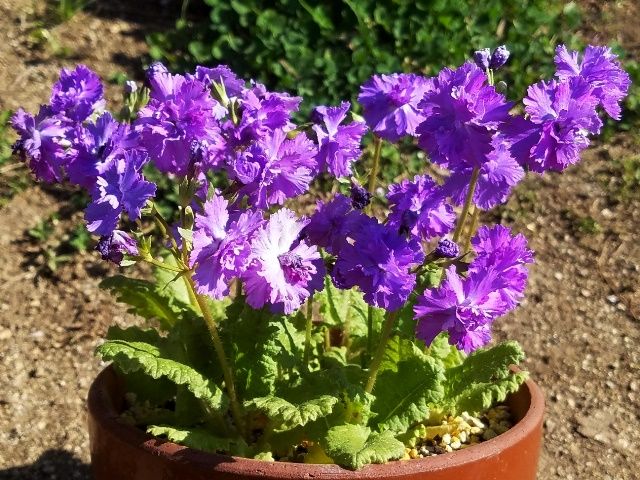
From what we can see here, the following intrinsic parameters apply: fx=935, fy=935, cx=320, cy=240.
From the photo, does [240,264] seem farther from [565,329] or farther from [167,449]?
[565,329]

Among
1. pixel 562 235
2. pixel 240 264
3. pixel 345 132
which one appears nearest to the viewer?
pixel 240 264

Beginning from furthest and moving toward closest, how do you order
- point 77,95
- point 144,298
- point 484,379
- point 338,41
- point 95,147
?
point 338,41, point 144,298, point 484,379, point 77,95, point 95,147

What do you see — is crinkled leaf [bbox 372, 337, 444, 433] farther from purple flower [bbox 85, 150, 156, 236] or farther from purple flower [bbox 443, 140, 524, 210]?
purple flower [bbox 85, 150, 156, 236]

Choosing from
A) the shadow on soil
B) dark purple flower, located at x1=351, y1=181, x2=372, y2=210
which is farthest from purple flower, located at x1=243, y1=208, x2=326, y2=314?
the shadow on soil

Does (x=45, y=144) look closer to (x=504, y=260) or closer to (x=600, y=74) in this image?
(x=504, y=260)

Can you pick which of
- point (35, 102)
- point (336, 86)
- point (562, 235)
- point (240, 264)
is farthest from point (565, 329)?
point (35, 102)

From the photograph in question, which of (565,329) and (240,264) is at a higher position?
(240,264)

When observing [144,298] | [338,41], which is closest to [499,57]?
[144,298]
